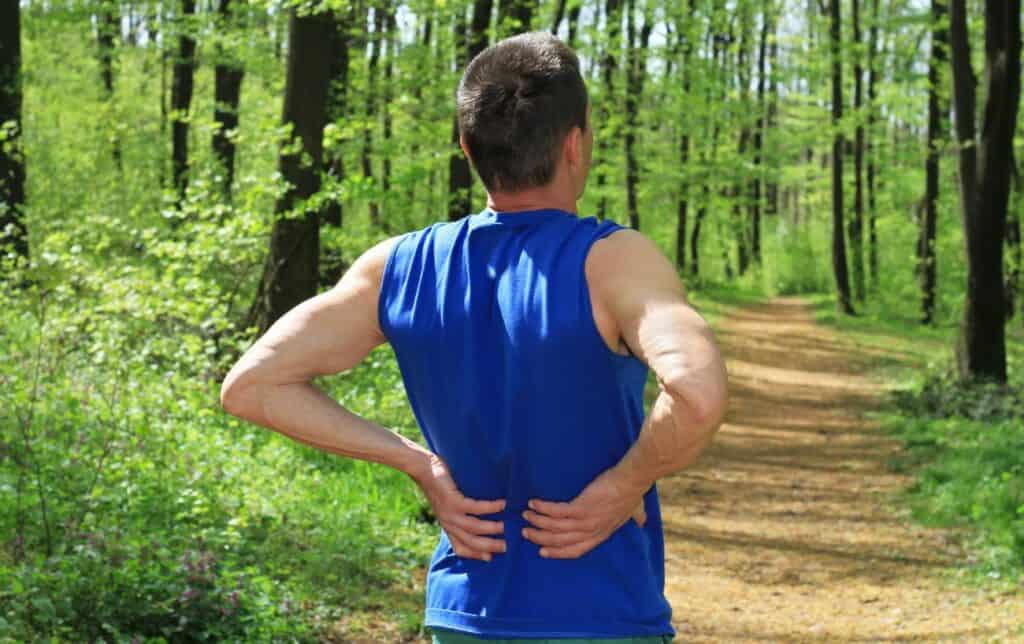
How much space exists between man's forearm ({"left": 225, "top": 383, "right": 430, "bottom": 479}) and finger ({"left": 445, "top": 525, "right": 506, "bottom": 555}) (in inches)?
6.7

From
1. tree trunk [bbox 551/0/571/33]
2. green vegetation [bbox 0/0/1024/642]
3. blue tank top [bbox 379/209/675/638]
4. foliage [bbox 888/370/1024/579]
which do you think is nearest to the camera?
blue tank top [bbox 379/209/675/638]

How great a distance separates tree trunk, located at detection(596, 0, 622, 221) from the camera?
18234 mm

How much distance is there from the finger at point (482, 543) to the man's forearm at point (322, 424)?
170 millimetres

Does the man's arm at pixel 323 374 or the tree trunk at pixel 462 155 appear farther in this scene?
the tree trunk at pixel 462 155

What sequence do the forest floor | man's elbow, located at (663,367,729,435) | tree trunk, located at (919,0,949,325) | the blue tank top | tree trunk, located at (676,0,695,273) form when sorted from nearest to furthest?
man's elbow, located at (663,367,729,435) → the blue tank top → the forest floor → tree trunk, located at (676,0,695,273) → tree trunk, located at (919,0,949,325)

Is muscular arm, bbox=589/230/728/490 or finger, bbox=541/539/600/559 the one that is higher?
muscular arm, bbox=589/230/728/490

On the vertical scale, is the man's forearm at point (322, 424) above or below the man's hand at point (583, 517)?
above

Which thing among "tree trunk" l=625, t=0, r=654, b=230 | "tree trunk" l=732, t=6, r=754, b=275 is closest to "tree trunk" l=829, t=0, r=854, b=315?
"tree trunk" l=625, t=0, r=654, b=230

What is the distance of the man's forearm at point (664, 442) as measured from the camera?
1.87m

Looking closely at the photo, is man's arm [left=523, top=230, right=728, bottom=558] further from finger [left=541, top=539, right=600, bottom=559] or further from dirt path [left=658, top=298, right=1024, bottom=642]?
dirt path [left=658, top=298, right=1024, bottom=642]

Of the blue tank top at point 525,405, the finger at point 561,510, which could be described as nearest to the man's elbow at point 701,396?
the blue tank top at point 525,405

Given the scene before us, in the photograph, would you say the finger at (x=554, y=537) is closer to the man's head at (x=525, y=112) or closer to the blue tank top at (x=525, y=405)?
the blue tank top at (x=525, y=405)

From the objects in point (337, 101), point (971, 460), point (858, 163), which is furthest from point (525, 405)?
point (858, 163)

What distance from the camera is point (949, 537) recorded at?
8594mm
